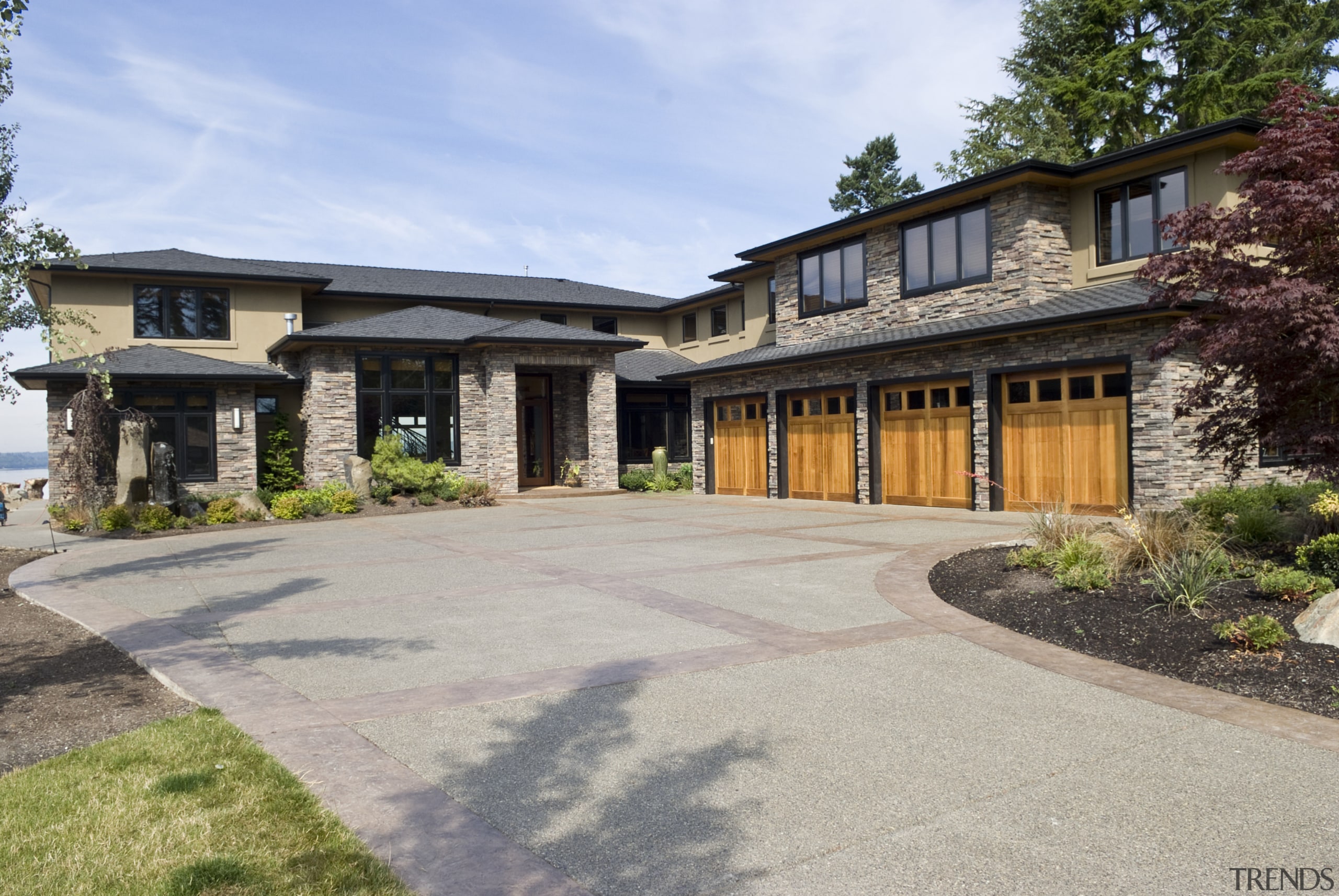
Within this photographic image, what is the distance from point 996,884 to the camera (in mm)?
3332

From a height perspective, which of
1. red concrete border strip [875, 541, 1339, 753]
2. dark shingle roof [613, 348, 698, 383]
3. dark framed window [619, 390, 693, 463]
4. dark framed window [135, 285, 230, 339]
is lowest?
red concrete border strip [875, 541, 1339, 753]

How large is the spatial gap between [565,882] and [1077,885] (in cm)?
192

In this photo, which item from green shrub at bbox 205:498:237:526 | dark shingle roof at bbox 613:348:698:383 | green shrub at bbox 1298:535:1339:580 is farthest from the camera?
dark shingle roof at bbox 613:348:698:383

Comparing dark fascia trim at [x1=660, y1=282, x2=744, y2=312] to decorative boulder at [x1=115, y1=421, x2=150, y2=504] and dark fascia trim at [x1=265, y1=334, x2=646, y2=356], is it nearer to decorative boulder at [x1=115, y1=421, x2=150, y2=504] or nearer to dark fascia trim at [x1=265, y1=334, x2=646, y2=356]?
dark fascia trim at [x1=265, y1=334, x2=646, y2=356]

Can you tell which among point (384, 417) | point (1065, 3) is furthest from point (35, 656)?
point (1065, 3)

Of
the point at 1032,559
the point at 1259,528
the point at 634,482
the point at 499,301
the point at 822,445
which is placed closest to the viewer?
the point at 1032,559

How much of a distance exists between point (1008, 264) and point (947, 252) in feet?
5.79

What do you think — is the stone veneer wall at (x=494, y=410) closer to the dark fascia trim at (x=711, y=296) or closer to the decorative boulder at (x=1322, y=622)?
the dark fascia trim at (x=711, y=296)

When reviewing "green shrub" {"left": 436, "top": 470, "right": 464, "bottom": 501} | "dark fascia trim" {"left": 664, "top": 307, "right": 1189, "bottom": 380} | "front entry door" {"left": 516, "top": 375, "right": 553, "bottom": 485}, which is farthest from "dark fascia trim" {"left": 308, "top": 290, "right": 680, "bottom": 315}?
"dark fascia trim" {"left": 664, "top": 307, "right": 1189, "bottom": 380}

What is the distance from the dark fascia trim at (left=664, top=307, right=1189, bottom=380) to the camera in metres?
14.3

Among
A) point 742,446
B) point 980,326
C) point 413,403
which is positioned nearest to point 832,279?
point 742,446

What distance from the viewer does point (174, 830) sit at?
378 centimetres

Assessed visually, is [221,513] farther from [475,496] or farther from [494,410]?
[494,410]

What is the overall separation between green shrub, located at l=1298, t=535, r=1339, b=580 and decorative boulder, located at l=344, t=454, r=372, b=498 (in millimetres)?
19490
